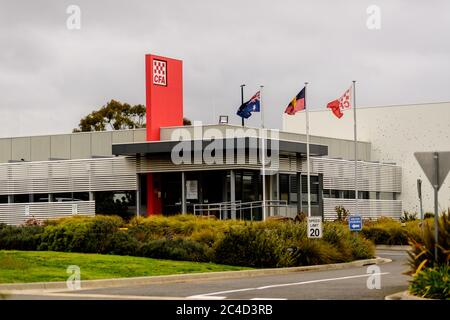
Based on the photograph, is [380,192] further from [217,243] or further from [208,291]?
[208,291]

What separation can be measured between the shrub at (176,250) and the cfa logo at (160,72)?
64.8ft

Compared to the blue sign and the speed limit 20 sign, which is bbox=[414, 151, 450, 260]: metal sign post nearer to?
the speed limit 20 sign

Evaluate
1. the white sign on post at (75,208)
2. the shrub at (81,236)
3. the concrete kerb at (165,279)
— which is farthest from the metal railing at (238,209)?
the concrete kerb at (165,279)

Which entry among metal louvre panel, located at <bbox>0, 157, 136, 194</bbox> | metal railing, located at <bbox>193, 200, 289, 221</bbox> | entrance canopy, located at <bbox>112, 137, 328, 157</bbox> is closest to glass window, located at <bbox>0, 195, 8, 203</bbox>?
metal louvre panel, located at <bbox>0, 157, 136, 194</bbox>

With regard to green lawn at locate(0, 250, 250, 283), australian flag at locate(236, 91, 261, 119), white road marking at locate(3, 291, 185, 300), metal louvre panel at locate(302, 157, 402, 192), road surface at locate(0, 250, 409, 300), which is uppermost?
australian flag at locate(236, 91, 261, 119)

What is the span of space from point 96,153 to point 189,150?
27.1 ft

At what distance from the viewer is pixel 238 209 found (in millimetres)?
46500

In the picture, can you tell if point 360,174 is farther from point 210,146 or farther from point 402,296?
point 402,296

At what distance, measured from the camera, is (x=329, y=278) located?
2531cm

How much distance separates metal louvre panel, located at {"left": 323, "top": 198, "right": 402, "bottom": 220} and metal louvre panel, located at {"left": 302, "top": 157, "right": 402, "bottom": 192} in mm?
843

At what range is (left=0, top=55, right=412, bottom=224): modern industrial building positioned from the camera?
47250 mm

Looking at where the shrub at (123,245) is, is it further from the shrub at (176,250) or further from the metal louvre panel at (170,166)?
the metal louvre panel at (170,166)
